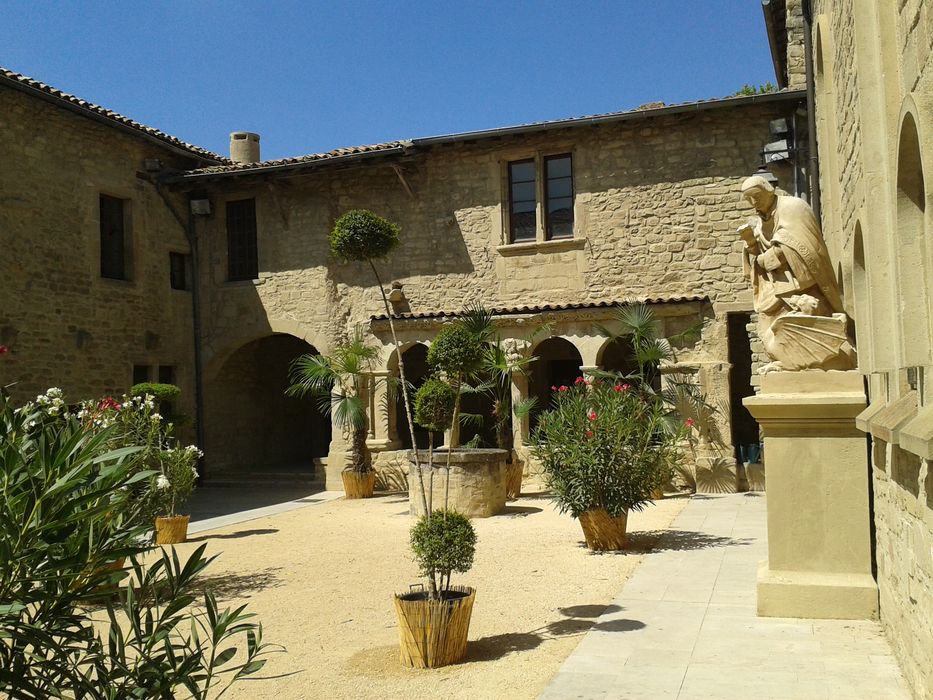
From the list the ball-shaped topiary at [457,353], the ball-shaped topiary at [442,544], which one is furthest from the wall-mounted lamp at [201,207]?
the ball-shaped topiary at [442,544]

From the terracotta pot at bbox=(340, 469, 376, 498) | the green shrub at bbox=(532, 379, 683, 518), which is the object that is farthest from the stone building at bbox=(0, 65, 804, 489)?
the green shrub at bbox=(532, 379, 683, 518)

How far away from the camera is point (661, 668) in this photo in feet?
14.5

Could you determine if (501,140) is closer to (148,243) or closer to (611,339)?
(611,339)

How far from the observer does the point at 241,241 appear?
15.5 m

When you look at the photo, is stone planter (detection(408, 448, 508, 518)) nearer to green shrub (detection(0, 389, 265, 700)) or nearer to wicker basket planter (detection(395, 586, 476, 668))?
wicker basket planter (detection(395, 586, 476, 668))

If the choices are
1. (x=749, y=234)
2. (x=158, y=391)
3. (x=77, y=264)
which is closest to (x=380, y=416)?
(x=158, y=391)

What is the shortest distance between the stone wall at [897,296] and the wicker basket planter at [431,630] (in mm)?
2252

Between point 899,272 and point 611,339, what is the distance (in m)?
8.78

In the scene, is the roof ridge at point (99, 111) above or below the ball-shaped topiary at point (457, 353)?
above

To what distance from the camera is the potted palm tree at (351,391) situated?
12.8 meters

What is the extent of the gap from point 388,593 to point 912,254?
15.3ft

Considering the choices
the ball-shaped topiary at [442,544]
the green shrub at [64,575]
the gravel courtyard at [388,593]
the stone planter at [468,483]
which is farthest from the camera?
the stone planter at [468,483]

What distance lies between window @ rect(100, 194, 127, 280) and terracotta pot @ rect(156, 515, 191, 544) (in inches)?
236

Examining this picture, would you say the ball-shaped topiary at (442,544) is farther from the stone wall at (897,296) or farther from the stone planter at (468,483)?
the stone planter at (468,483)
